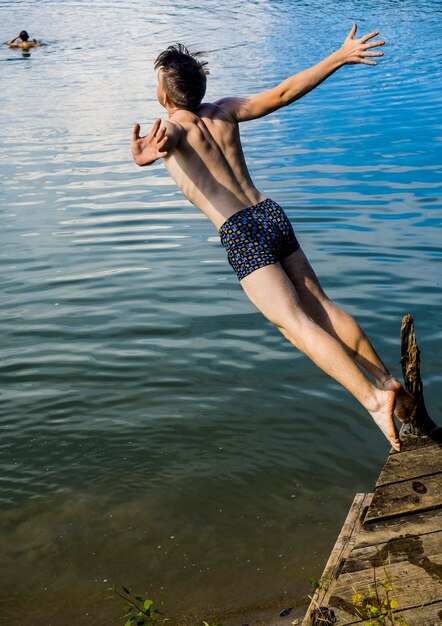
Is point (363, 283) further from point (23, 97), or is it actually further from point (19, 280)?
point (23, 97)

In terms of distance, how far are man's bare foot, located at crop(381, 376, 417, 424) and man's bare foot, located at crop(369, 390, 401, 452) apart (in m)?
0.16

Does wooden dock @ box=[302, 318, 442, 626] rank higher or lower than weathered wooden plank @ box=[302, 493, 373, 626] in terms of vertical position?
higher

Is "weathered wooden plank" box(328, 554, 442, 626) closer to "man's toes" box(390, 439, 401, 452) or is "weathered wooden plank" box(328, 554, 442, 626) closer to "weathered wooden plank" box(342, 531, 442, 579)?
"weathered wooden plank" box(342, 531, 442, 579)

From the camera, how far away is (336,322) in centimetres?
513

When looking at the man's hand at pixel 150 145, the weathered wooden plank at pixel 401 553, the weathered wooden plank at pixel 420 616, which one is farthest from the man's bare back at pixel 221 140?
the weathered wooden plank at pixel 420 616

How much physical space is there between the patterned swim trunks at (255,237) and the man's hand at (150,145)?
23.4 inches

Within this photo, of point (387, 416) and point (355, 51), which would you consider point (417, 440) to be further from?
point (355, 51)

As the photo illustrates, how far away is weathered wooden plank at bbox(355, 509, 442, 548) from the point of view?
4.20 m

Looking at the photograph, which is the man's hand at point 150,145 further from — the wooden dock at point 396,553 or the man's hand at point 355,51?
the wooden dock at point 396,553

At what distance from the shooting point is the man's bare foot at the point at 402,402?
4883 millimetres

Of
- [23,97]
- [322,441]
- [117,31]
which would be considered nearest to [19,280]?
[322,441]

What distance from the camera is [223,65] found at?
98.8ft

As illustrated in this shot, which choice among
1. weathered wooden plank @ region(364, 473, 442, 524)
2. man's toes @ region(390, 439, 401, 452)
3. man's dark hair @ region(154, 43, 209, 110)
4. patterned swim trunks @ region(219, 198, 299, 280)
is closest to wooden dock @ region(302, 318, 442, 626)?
weathered wooden plank @ region(364, 473, 442, 524)

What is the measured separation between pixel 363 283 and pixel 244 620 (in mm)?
5329
